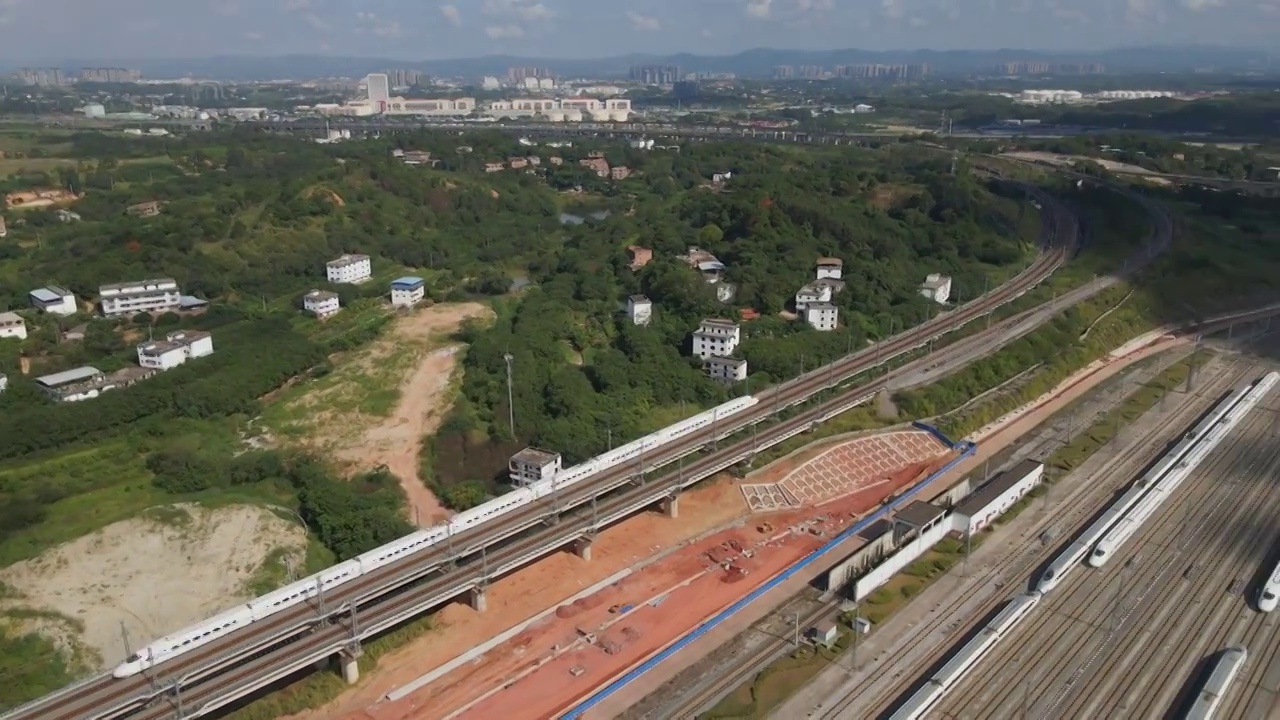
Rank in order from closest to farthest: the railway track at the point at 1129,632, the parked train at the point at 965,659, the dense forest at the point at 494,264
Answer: the parked train at the point at 965,659, the railway track at the point at 1129,632, the dense forest at the point at 494,264

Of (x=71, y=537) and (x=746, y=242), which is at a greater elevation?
(x=746, y=242)

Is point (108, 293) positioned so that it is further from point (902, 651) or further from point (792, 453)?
point (902, 651)

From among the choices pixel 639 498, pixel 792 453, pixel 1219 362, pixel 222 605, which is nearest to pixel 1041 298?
pixel 1219 362

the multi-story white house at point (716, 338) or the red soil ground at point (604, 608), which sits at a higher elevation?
the multi-story white house at point (716, 338)

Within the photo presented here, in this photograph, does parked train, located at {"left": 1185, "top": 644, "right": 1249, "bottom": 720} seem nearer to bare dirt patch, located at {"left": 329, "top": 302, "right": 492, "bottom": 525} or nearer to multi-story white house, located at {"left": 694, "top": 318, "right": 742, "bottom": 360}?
bare dirt patch, located at {"left": 329, "top": 302, "right": 492, "bottom": 525}

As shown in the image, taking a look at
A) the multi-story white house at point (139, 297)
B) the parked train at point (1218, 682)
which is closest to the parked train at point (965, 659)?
the parked train at point (1218, 682)

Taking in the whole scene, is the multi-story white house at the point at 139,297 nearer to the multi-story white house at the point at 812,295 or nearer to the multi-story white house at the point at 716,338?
the multi-story white house at the point at 716,338
